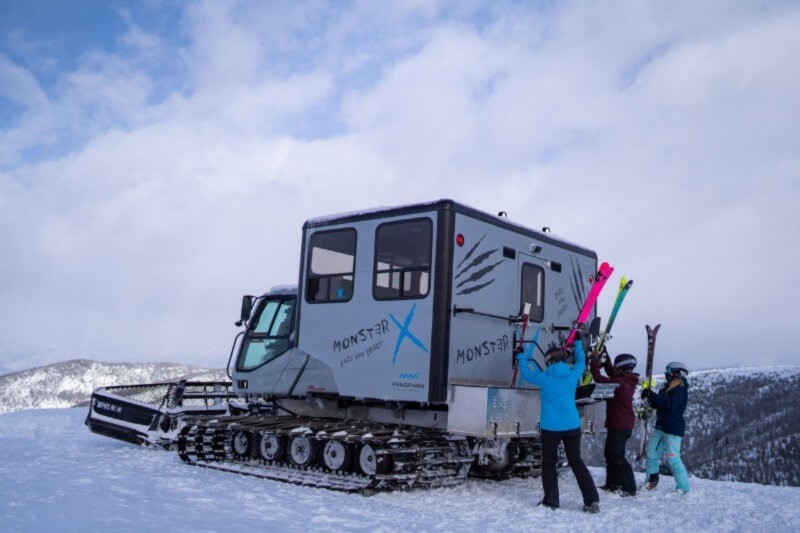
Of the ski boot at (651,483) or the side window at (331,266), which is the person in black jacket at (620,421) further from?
the side window at (331,266)

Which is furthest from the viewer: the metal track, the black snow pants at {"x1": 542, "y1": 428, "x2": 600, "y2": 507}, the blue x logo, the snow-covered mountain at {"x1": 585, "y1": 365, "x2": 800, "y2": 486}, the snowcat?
the snow-covered mountain at {"x1": 585, "y1": 365, "x2": 800, "y2": 486}

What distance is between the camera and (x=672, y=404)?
9242 mm

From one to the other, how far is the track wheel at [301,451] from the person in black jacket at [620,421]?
3.75 m

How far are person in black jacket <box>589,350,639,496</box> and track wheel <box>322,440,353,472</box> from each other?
3.23 m

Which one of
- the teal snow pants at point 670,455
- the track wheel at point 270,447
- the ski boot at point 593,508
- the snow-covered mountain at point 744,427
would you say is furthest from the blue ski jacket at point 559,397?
the snow-covered mountain at point 744,427

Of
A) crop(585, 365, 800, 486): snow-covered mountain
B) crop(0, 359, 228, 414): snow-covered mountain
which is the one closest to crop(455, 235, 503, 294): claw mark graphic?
crop(585, 365, 800, 486): snow-covered mountain

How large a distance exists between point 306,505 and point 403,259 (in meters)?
3.29

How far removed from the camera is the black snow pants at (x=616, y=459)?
8981 mm

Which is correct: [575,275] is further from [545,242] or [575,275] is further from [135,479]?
[135,479]

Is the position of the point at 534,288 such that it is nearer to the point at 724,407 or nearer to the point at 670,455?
the point at 670,455

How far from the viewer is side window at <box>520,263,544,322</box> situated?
10.1 metres

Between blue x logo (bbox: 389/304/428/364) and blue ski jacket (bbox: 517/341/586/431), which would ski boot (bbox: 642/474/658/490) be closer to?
blue ski jacket (bbox: 517/341/586/431)

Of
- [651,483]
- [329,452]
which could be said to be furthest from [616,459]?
[329,452]

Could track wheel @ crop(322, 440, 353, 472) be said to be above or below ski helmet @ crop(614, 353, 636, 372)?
below
